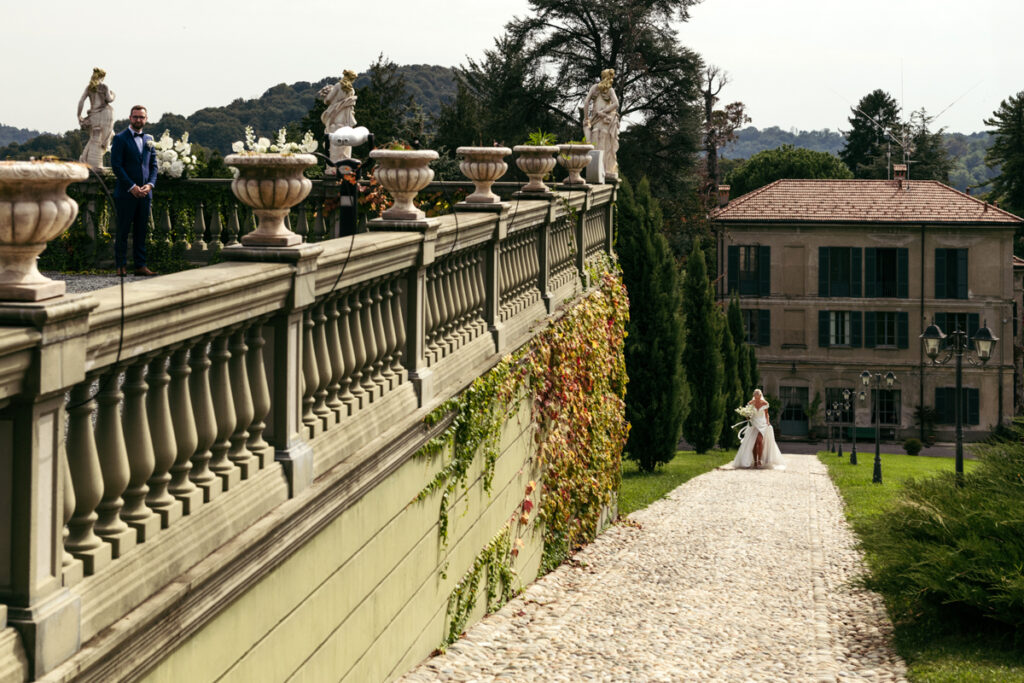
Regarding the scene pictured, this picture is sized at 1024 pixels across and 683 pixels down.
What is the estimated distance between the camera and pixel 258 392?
15.1 ft

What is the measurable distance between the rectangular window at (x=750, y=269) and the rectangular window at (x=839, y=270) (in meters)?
2.29

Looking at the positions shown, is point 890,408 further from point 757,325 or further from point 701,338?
point 701,338

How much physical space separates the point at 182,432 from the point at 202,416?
0.16 metres

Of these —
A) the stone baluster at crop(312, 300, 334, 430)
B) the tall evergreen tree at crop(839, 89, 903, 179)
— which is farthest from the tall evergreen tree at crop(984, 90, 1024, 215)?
the stone baluster at crop(312, 300, 334, 430)

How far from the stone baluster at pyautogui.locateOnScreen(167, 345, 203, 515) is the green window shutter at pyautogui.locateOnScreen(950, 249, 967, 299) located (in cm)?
5136

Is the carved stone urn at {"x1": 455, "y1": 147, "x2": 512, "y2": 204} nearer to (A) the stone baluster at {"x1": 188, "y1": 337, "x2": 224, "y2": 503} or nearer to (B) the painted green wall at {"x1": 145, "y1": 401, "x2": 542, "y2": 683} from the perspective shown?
(B) the painted green wall at {"x1": 145, "y1": 401, "x2": 542, "y2": 683}

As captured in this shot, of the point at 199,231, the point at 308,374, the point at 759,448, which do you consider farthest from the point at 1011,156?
the point at 308,374

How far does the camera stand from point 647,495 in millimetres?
22844

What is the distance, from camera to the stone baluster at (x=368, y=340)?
5.92m

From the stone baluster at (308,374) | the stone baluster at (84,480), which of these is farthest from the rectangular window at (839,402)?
the stone baluster at (84,480)

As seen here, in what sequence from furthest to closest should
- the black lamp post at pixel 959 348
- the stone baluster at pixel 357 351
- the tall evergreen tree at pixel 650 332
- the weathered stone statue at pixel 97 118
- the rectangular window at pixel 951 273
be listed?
the rectangular window at pixel 951 273
the tall evergreen tree at pixel 650 332
the black lamp post at pixel 959 348
the weathered stone statue at pixel 97 118
the stone baluster at pixel 357 351

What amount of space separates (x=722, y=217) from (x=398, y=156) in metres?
46.5

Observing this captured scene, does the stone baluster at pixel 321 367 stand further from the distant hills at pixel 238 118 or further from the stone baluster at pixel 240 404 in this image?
the distant hills at pixel 238 118

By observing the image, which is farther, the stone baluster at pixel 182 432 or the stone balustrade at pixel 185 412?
the stone baluster at pixel 182 432
